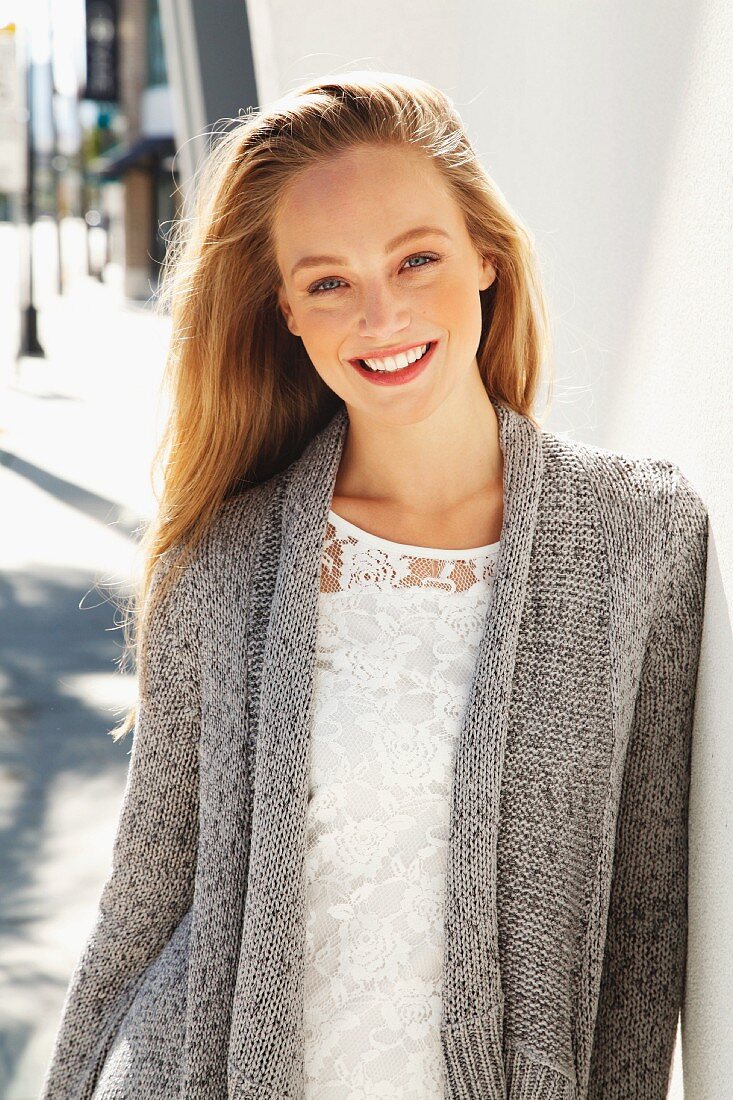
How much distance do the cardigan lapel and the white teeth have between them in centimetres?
20

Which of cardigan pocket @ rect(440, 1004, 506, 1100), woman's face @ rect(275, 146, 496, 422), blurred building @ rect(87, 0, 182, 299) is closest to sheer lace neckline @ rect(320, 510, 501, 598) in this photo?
woman's face @ rect(275, 146, 496, 422)

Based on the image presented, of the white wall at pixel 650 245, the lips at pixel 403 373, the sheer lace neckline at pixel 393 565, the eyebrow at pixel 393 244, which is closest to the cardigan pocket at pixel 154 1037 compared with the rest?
the sheer lace neckline at pixel 393 565

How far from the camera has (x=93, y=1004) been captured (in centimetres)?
191

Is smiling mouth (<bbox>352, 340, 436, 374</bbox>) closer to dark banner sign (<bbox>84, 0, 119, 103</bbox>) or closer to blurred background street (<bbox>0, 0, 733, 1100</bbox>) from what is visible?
blurred background street (<bbox>0, 0, 733, 1100</bbox>)

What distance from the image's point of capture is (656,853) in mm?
1624

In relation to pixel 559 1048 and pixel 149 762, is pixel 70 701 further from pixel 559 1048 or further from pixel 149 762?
pixel 559 1048

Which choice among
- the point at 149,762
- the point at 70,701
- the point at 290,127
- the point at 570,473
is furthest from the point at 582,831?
the point at 70,701

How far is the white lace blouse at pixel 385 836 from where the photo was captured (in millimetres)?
1617

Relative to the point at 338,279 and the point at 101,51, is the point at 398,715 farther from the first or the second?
the point at 101,51

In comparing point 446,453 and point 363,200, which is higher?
point 363,200

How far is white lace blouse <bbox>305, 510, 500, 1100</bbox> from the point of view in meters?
1.62

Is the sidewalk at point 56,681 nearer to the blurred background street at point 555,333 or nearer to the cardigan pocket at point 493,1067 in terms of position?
the blurred background street at point 555,333

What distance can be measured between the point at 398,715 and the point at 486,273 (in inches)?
27.5

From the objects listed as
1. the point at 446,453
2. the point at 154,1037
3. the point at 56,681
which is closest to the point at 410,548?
the point at 446,453
